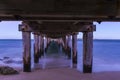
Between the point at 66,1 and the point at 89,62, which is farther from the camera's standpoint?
the point at 89,62

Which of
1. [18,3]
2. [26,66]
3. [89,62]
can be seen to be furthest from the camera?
[26,66]

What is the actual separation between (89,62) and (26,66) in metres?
3.21

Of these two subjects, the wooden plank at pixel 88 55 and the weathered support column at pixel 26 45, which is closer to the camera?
the wooden plank at pixel 88 55

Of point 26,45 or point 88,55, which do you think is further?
point 26,45

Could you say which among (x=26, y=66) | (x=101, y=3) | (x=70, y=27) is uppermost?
(x=101, y=3)

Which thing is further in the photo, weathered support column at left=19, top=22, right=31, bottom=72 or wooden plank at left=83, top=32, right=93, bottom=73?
weathered support column at left=19, top=22, right=31, bottom=72

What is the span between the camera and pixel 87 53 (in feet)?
45.7

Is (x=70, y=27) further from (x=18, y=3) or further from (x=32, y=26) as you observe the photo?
(x=18, y=3)

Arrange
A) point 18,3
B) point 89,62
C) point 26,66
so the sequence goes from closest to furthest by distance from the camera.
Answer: point 18,3 → point 89,62 → point 26,66

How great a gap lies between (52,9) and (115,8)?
1172 millimetres

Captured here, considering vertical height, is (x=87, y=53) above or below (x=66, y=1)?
below

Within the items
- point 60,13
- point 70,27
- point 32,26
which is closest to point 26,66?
point 32,26

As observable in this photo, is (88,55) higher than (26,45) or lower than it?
lower

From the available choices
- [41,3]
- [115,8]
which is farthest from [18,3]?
[115,8]
